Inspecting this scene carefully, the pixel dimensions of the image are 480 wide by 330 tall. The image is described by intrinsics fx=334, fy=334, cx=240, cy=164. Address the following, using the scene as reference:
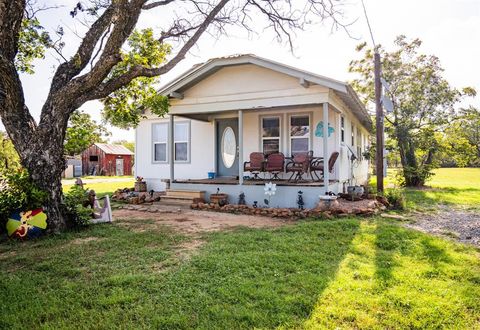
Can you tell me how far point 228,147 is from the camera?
11562 millimetres

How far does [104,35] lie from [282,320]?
6715 mm

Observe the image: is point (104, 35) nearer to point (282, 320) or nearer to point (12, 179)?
point (12, 179)

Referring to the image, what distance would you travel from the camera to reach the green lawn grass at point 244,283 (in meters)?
2.86

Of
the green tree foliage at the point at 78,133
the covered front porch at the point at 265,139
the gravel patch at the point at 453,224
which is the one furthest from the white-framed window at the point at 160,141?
the gravel patch at the point at 453,224

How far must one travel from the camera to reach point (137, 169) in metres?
13.1

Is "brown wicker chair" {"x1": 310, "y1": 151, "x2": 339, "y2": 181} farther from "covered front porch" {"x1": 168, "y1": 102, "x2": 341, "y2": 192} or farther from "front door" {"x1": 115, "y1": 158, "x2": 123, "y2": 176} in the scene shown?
"front door" {"x1": 115, "y1": 158, "x2": 123, "y2": 176}

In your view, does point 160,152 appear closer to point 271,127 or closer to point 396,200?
point 271,127

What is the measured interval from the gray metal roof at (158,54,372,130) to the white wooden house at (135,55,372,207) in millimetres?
24

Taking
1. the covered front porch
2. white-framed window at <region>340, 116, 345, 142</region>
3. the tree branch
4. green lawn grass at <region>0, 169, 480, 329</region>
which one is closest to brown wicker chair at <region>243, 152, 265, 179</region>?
the covered front porch

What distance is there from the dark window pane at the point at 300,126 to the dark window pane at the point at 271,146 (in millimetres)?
572

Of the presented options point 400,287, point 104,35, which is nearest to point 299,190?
point 400,287

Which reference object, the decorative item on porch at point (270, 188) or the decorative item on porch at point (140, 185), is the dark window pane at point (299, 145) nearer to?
the decorative item on porch at point (270, 188)

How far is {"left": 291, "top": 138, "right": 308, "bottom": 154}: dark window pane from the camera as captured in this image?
10.2 meters

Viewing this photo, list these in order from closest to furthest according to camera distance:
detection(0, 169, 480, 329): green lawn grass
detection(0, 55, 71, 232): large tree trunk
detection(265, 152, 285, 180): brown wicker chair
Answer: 1. detection(0, 169, 480, 329): green lawn grass
2. detection(0, 55, 71, 232): large tree trunk
3. detection(265, 152, 285, 180): brown wicker chair
